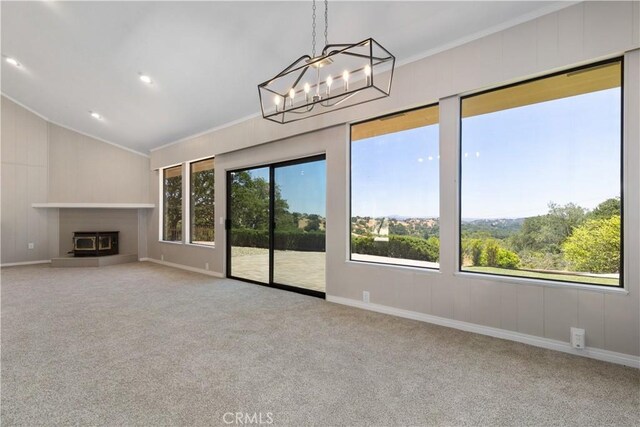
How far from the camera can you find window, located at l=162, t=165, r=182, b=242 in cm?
716

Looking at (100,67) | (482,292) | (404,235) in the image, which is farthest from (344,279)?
(100,67)

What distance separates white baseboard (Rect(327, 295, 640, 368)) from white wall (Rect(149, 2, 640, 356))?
0.04 meters

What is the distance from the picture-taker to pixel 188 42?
3.72 m

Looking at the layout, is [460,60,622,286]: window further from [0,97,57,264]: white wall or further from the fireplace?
[0,97,57,264]: white wall

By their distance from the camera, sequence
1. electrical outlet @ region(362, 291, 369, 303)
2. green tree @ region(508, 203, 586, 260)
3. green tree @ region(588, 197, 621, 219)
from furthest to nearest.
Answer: electrical outlet @ region(362, 291, 369, 303) < green tree @ region(508, 203, 586, 260) < green tree @ region(588, 197, 621, 219)

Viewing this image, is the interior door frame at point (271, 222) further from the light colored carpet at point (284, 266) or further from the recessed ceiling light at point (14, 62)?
the recessed ceiling light at point (14, 62)

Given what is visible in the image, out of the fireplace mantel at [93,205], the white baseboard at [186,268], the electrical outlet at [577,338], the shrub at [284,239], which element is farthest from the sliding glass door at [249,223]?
Result: the electrical outlet at [577,338]

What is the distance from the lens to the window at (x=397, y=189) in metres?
3.54

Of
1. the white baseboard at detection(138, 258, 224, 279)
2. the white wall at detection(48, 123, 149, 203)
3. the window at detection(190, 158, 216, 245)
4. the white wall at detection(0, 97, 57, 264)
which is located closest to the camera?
the white baseboard at detection(138, 258, 224, 279)

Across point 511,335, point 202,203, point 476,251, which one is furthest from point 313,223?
point 202,203

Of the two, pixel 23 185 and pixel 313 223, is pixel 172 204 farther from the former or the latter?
pixel 313 223

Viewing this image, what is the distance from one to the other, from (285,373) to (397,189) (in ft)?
7.99

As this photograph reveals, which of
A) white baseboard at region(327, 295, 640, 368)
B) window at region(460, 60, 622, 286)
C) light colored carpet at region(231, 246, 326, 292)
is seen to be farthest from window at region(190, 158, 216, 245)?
window at region(460, 60, 622, 286)

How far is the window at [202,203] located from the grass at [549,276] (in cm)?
476
